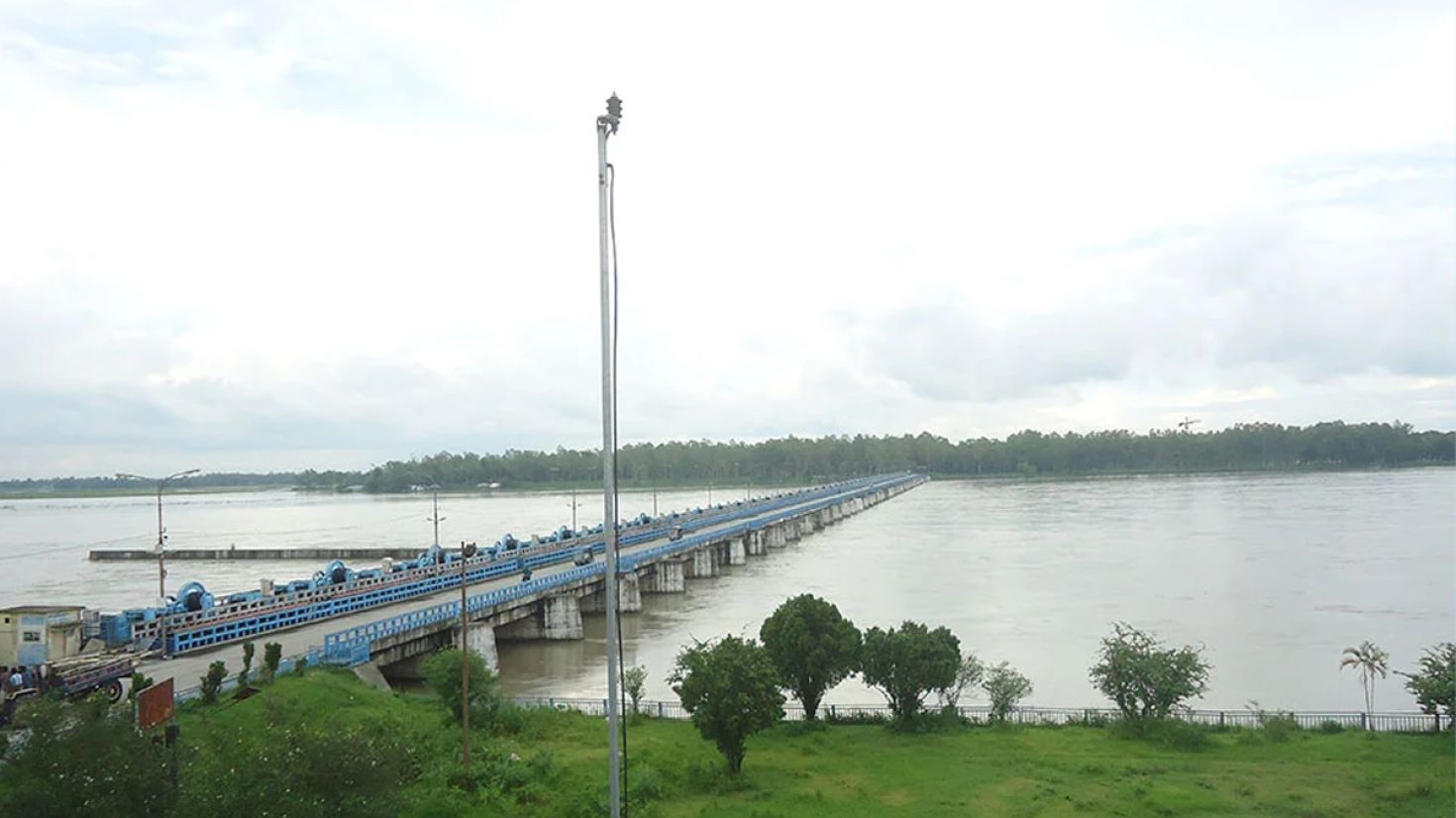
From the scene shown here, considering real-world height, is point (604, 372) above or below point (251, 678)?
above

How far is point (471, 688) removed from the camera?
24781 millimetres

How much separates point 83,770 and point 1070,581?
51984 millimetres

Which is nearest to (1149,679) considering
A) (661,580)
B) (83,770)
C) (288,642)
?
(83,770)

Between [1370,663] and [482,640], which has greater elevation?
[1370,663]

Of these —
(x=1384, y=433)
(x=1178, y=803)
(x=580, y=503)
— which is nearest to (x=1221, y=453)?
(x=1384, y=433)

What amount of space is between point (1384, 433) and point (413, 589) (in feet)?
630

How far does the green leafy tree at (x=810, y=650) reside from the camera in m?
28.0

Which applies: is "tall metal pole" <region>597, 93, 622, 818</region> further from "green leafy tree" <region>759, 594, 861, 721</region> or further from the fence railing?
"green leafy tree" <region>759, 594, 861, 721</region>

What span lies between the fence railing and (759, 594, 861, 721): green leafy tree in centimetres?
93

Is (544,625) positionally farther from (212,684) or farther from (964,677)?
(212,684)

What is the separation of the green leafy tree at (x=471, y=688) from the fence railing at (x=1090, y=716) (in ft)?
11.9

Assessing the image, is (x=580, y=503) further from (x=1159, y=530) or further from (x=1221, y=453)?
(x=1221, y=453)

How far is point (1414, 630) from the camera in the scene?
40625 mm

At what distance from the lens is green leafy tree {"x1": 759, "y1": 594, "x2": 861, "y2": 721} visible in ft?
92.0
